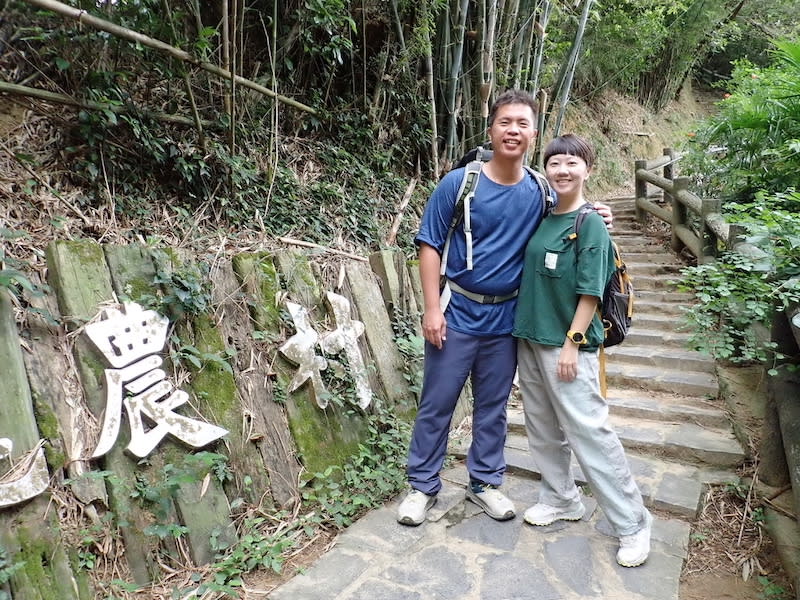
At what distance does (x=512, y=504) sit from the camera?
2.63 m

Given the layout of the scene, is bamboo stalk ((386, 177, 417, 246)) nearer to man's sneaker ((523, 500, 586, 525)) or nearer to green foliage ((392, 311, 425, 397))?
green foliage ((392, 311, 425, 397))

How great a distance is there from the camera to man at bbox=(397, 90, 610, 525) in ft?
7.84

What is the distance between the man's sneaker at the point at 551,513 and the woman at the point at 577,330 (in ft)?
0.95

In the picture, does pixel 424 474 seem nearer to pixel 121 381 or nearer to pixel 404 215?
pixel 121 381

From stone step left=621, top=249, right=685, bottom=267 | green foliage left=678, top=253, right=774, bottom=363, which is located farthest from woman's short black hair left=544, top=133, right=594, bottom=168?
stone step left=621, top=249, right=685, bottom=267

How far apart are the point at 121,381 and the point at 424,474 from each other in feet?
4.68

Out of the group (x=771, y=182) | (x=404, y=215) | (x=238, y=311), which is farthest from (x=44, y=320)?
(x=771, y=182)

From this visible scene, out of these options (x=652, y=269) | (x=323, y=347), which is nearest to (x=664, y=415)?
(x=323, y=347)

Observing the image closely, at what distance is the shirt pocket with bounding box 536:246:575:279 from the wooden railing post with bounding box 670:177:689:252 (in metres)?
4.12

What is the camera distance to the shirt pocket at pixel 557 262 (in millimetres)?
2197

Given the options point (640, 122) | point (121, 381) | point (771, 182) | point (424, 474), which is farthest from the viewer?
point (640, 122)

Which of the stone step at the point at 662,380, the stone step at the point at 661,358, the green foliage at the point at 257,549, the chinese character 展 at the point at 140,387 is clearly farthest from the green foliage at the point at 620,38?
the green foliage at the point at 257,549

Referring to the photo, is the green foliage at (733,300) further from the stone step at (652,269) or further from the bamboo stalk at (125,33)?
the bamboo stalk at (125,33)

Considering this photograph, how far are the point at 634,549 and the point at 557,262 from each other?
124cm
